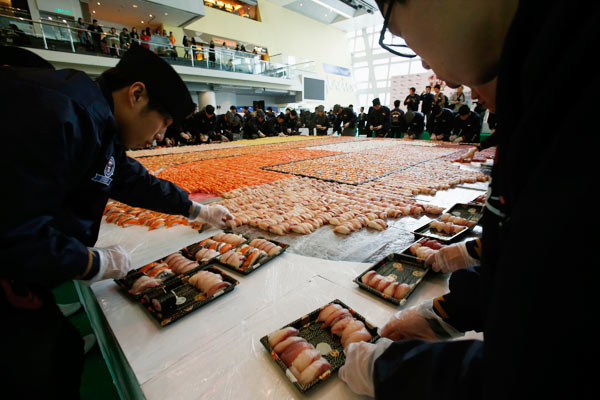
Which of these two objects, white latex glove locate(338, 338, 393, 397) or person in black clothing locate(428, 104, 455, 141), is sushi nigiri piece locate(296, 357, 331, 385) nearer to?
white latex glove locate(338, 338, 393, 397)

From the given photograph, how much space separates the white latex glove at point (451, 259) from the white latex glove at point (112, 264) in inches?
72.7

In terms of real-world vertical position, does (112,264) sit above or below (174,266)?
above

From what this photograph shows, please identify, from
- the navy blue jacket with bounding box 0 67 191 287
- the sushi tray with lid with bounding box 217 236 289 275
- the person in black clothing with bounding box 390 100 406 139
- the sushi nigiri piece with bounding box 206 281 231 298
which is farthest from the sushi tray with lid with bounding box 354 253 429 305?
the person in black clothing with bounding box 390 100 406 139

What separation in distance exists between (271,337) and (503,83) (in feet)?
3.96

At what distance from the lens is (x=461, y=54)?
0.74m

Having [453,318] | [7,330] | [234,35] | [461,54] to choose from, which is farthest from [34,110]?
[234,35]

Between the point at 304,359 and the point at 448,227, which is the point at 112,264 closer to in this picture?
the point at 304,359

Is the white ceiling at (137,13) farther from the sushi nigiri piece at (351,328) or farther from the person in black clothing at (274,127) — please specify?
the sushi nigiri piece at (351,328)

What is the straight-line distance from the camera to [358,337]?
119cm

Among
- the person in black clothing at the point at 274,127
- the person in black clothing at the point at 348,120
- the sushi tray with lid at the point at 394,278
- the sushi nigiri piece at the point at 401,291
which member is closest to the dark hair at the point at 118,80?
the sushi tray with lid at the point at 394,278

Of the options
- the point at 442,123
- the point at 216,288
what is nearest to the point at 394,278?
the point at 216,288

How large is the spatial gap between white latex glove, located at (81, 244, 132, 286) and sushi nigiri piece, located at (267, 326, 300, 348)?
39.7 inches

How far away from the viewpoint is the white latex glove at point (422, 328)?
1.16m

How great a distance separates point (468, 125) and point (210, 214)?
390 inches
